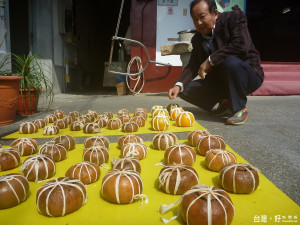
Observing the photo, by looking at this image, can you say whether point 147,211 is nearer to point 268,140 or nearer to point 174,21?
point 268,140

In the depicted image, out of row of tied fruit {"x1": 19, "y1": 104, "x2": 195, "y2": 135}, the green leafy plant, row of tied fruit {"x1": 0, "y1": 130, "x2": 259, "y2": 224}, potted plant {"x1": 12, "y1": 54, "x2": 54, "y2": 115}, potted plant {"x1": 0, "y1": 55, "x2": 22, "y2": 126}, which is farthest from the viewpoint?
potted plant {"x1": 12, "y1": 54, "x2": 54, "y2": 115}

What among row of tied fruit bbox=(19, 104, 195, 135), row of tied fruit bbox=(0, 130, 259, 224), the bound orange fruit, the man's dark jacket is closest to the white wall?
the man's dark jacket

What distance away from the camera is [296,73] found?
20.6 ft

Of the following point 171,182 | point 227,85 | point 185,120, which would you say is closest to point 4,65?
point 185,120

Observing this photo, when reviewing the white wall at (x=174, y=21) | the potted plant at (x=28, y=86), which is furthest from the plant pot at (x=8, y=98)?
the white wall at (x=174, y=21)

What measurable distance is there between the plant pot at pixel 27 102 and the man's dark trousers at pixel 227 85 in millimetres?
2205

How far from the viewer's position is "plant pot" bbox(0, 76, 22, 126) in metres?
3.01

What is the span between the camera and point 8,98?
306 centimetres

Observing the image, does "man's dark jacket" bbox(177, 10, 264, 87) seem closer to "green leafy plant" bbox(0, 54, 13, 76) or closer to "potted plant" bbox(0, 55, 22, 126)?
"potted plant" bbox(0, 55, 22, 126)

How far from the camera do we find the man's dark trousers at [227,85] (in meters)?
2.92

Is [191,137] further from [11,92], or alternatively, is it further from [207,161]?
[11,92]

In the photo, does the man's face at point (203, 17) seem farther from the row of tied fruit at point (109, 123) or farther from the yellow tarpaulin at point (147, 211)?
the yellow tarpaulin at point (147, 211)

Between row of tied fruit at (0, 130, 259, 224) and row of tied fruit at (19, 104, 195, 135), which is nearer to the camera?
row of tied fruit at (0, 130, 259, 224)

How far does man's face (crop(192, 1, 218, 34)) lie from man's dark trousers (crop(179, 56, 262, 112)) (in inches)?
18.7
